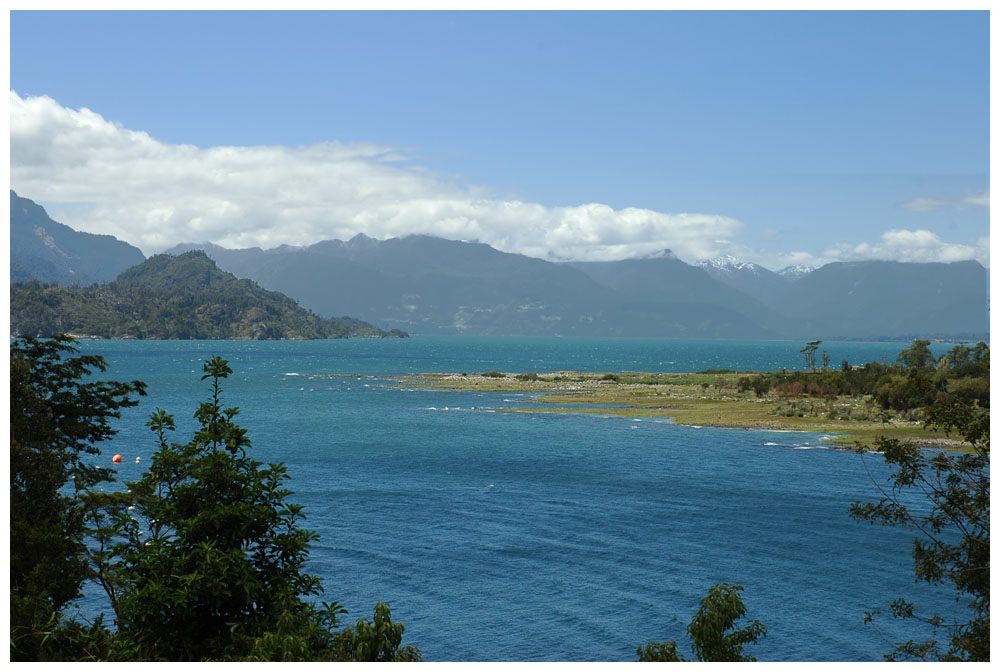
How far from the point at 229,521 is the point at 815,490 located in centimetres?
4387

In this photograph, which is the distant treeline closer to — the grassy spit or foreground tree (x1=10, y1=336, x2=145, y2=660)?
the grassy spit

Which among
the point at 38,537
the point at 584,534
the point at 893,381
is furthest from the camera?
the point at 893,381

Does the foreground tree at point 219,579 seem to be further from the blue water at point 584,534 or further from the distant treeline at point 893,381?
the distant treeline at point 893,381

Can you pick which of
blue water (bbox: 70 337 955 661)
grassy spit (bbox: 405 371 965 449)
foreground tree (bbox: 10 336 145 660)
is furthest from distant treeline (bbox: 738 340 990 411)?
foreground tree (bbox: 10 336 145 660)

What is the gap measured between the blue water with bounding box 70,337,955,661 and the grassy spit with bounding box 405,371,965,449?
6.09m

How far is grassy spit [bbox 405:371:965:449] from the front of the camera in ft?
249

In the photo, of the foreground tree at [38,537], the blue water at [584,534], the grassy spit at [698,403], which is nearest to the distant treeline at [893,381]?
the grassy spit at [698,403]

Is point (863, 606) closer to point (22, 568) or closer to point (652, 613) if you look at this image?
point (652, 613)

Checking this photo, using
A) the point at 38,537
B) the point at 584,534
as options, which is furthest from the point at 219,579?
the point at 584,534

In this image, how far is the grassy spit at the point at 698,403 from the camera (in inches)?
2987

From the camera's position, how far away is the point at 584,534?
41312 millimetres

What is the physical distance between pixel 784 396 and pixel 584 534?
68364 millimetres

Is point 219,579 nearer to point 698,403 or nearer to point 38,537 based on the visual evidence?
point 38,537
